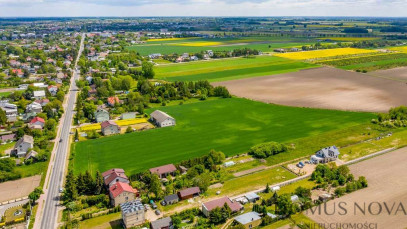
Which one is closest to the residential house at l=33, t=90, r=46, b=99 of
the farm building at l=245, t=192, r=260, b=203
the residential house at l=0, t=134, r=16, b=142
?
the residential house at l=0, t=134, r=16, b=142

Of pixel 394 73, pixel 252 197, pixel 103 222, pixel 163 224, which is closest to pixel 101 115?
pixel 103 222

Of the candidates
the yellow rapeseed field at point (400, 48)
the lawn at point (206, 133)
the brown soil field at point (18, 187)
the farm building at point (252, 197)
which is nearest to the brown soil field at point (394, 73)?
the lawn at point (206, 133)

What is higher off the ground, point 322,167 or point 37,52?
point 37,52

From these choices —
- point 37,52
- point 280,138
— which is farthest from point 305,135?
point 37,52

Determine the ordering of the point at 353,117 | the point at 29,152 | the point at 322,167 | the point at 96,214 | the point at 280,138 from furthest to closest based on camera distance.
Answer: the point at 353,117 → the point at 280,138 → the point at 29,152 → the point at 322,167 → the point at 96,214

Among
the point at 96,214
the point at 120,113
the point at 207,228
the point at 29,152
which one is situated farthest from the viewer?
the point at 120,113

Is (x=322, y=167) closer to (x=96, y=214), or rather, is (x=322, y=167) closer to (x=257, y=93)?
(x=96, y=214)
